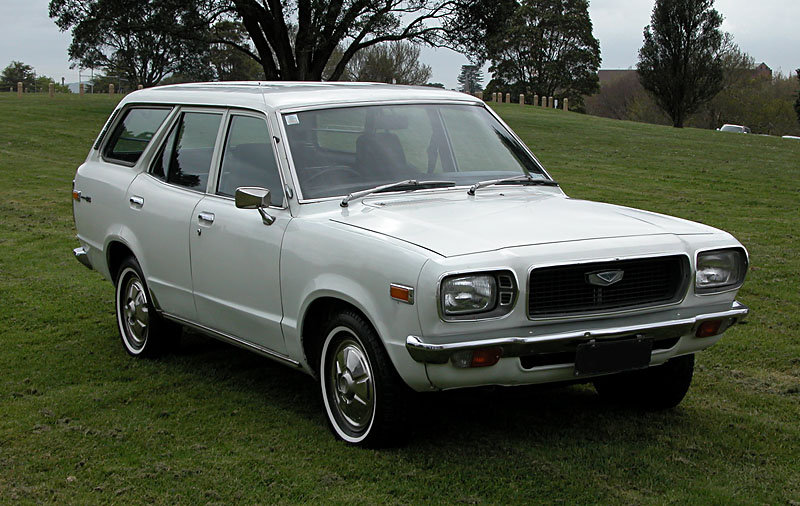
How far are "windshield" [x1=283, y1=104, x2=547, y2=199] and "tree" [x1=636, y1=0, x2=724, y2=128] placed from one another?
49.2 metres

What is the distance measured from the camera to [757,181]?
750 inches

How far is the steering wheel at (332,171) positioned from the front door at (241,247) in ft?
0.62

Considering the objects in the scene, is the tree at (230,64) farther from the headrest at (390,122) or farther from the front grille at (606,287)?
the front grille at (606,287)

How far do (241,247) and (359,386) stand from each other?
3.94 ft

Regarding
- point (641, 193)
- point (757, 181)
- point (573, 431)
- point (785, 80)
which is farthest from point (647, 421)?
point (785, 80)

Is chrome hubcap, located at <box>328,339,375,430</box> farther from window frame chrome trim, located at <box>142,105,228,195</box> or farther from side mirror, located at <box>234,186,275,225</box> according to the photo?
window frame chrome trim, located at <box>142,105,228,195</box>

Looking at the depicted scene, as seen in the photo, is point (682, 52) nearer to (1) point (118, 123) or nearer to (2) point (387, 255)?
(1) point (118, 123)

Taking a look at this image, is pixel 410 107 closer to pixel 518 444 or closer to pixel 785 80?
pixel 518 444

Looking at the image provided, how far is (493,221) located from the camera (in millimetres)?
4930

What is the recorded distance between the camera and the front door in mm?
5438

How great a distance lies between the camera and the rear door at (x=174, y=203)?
624cm

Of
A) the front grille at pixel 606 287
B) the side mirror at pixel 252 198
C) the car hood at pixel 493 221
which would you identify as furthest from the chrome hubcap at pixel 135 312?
the front grille at pixel 606 287

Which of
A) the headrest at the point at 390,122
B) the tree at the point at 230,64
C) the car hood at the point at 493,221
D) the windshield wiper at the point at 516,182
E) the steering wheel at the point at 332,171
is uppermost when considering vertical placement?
the tree at the point at 230,64

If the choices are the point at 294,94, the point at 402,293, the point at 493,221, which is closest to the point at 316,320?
the point at 402,293
